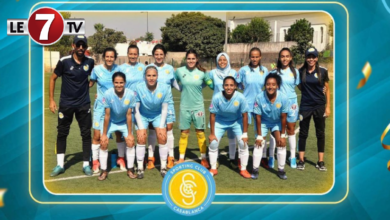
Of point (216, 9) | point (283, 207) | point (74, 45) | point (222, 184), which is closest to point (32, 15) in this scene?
point (74, 45)

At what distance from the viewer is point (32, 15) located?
12.5 feet

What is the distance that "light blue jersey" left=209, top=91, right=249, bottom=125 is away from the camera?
488 cm

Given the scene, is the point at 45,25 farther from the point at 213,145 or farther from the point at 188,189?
the point at 213,145

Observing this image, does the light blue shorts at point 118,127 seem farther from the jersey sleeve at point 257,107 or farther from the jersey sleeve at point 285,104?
the jersey sleeve at point 285,104

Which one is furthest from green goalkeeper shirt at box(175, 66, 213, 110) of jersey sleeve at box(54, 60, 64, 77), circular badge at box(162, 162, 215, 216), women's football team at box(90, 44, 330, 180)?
circular badge at box(162, 162, 215, 216)

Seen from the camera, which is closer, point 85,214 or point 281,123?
point 85,214

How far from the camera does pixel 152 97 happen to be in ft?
16.4

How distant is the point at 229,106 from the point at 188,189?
1314 mm

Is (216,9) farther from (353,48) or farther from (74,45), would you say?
(74,45)

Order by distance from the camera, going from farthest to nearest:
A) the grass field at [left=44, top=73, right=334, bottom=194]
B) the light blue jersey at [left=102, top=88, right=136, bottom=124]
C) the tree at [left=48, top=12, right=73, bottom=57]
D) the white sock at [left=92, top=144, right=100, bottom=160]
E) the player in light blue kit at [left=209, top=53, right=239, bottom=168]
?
1. the player in light blue kit at [left=209, top=53, right=239, bottom=168]
2. the white sock at [left=92, top=144, right=100, bottom=160]
3. the light blue jersey at [left=102, top=88, right=136, bottom=124]
4. the grass field at [left=44, top=73, right=334, bottom=194]
5. the tree at [left=48, top=12, right=73, bottom=57]

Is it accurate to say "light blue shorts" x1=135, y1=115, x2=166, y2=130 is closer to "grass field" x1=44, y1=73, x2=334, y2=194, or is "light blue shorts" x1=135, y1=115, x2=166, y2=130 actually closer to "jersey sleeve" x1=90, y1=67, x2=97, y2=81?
"grass field" x1=44, y1=73, x2=334, y2=194

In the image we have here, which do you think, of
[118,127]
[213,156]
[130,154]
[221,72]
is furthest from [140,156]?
[221,72]

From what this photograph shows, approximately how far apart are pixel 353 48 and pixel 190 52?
2011 mm

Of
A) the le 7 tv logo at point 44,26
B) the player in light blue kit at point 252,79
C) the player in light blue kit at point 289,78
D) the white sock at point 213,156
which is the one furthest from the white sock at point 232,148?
the le 7 tv logo at point 44,26
